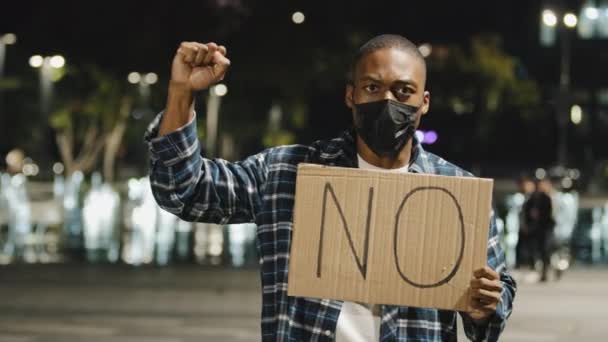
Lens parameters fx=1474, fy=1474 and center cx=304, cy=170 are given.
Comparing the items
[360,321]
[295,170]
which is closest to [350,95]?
[295,170]

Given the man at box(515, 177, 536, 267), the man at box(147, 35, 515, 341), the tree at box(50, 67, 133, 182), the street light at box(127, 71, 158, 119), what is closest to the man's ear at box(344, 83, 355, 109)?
the man at box(147, 35, 515, 341)

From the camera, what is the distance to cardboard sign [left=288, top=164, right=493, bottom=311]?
3809mm

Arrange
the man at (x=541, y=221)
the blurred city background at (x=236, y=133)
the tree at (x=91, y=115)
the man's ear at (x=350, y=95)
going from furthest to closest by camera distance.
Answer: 1. the tree at (x=91, y=115)
2. the man at (x=541, y=221)
3. the blurred city background at (x=236, y=133)
4. the man's ear at (x=350, y=95)

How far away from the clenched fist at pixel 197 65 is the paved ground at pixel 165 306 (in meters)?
8.91

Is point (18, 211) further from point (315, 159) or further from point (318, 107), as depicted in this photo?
point (318, 107)

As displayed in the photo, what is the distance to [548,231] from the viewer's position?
1980 cm

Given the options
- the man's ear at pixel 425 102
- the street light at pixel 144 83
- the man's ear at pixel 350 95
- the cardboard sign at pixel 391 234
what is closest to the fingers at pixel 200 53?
the cardboard sign at pixel 391 234

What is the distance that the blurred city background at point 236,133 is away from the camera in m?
15.8

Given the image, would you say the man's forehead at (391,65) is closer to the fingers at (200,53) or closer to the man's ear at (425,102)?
the man's ear at (425,102)

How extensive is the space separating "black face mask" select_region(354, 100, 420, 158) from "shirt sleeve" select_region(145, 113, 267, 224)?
1.00 feet

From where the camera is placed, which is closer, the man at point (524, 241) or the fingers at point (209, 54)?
the fingers at point (209, 54)

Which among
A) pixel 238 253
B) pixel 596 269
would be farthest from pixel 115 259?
pixel 596 269

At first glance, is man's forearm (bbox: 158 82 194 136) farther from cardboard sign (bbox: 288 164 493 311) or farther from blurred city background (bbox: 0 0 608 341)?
blurred city background (bbox: 0 0 608 341)

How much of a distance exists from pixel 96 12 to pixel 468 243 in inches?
1057
